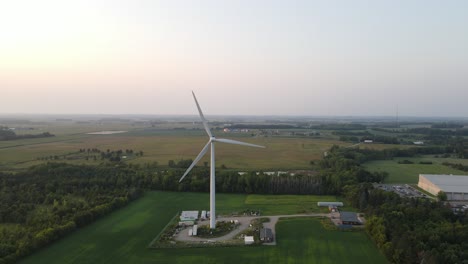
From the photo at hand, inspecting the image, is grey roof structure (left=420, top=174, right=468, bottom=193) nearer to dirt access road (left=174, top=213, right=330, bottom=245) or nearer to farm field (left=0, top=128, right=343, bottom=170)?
dirt access road (left=174, top=213, right=330, bottom=245)

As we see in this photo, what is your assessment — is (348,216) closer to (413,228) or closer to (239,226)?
(413,228)

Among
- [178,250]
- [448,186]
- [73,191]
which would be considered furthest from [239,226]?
[448,186]

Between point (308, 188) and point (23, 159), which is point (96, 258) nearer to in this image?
point (308, 188)

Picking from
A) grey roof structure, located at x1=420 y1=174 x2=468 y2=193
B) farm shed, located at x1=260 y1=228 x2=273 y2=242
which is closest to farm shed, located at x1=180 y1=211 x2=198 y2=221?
farm shed, located at x1=260 y1=228 x2=273 y2=242

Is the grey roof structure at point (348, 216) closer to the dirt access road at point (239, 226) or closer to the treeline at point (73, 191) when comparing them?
the dirt access road at point (239, 226)

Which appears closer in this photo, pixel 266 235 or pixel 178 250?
pixel 178 250
